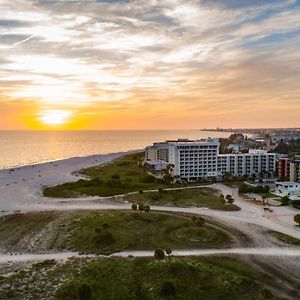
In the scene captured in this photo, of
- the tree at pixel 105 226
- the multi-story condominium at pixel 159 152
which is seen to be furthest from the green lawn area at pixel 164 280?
the multi-story condominium at pixel 159 152

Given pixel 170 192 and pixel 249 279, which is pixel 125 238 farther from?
pixel 170 192

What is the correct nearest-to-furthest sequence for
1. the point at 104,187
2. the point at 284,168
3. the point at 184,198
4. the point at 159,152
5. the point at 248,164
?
the point at 184,198, the point at 104,187, the point at 284,168, the point at 248,164, the point at 159,152

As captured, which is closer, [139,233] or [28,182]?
[139,233]

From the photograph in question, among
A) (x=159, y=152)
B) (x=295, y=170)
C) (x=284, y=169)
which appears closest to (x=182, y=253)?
(x=295, y=170)

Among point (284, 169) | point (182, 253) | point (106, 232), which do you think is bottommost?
point (182, 253)

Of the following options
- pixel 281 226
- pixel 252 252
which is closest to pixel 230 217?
pixel 281 226

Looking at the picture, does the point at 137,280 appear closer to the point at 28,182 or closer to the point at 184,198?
the point at 184,198

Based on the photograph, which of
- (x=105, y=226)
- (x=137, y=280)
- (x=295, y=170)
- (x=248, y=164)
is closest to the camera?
(x=137, y=280)
